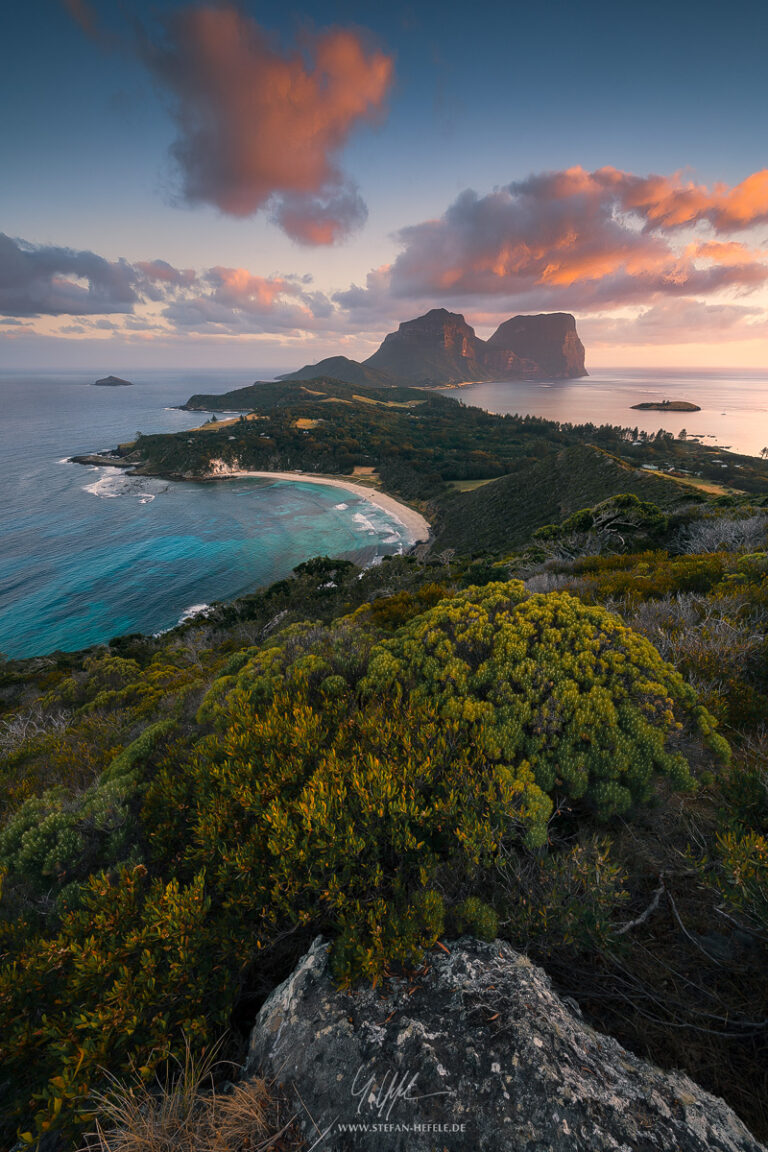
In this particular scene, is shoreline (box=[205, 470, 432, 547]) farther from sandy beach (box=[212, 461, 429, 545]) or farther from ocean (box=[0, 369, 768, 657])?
ocean (box=[0, 369, 768, 657])

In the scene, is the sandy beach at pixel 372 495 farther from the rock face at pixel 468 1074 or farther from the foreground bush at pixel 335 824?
the rock face at pixel 468 1074

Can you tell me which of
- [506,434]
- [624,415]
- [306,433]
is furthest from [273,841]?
[624,415]

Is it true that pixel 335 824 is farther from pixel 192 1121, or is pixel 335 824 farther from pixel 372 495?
pixel 372 495

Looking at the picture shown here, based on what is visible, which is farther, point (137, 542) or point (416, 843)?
point (137, 542)

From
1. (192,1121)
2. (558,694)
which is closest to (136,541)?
(558,694)
